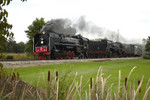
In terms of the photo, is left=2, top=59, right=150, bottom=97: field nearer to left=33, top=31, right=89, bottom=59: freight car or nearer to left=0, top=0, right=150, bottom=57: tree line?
left=0, top=0, right=150, bottom=57: tree line

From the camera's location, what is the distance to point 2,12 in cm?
318

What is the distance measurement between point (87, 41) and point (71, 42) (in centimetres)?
554

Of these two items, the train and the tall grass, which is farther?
the train

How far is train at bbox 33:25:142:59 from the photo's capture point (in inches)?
886

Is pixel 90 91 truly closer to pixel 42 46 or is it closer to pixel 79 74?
pixel 79 74

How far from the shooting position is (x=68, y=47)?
25.0 meters

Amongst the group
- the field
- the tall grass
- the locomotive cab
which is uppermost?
the locomotive cab

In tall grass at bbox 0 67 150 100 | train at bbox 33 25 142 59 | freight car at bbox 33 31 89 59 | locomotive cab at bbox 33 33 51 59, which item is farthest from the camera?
train at bbox 33 25 142 59

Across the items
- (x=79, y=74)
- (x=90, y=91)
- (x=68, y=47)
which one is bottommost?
(x=79, y=74)

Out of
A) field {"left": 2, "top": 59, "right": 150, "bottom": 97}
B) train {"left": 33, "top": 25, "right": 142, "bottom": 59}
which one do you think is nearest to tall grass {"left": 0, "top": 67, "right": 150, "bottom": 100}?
field {"left": 2, "top": 59, "right": 150, "bottom": 97}

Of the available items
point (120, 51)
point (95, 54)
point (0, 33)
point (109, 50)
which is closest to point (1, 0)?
point (0, 33)

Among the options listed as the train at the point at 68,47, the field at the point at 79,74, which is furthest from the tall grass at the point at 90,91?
the train at the point at 68,47

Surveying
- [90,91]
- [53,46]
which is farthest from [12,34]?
[53,46]

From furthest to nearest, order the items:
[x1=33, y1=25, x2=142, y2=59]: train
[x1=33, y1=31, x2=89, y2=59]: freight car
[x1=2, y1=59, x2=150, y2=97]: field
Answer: [x1=33, y1=25, x2=142, y2=59]: train, [x1=33, y1=31, x2=89, y2=59]: freight car, [x1=2, y1=59, x2=150, y2=97]: field
